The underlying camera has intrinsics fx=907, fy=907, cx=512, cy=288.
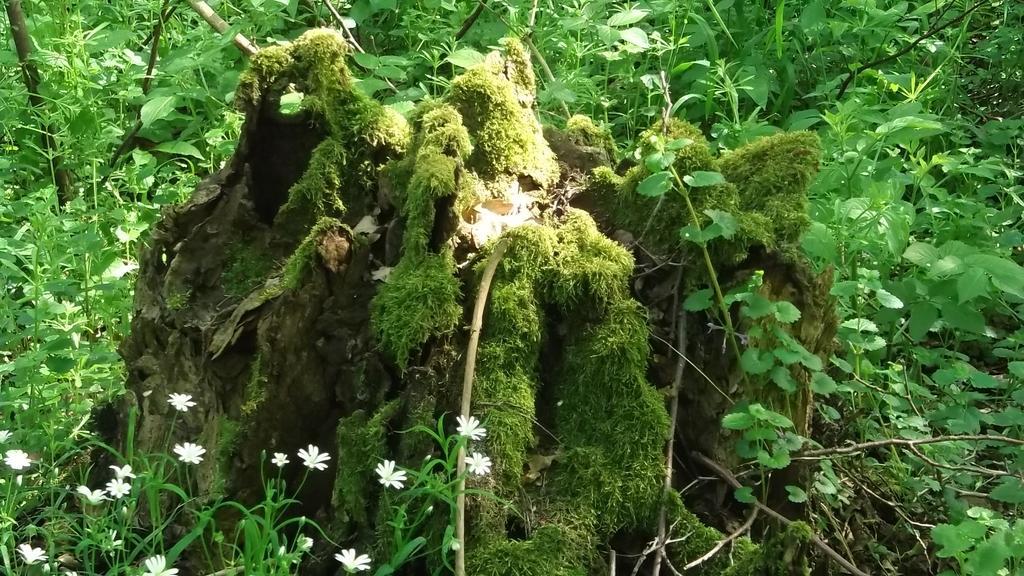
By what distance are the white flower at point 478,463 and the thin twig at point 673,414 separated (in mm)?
472

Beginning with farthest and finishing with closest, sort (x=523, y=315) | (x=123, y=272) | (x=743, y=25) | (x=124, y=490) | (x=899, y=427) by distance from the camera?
(x=743, y=25) < (x=123, y=272) < (x=899, y=427) < (x=523, y=315) < (x=124, y=490)

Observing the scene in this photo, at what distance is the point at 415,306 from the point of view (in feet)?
7.80

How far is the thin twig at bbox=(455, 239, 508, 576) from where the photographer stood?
6.95 feet

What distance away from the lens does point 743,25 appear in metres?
5.16

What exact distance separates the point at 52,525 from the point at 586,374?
5.30 feet

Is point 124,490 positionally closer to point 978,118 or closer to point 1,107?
point 1,107

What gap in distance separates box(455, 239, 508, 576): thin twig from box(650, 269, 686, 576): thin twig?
48 cm

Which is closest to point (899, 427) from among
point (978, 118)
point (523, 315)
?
point (523, 315)

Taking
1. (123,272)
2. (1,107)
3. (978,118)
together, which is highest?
(1,107)

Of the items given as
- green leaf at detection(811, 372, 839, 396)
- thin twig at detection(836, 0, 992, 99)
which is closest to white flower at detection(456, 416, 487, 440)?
green leaf at detection(811, 372, 839, 396)

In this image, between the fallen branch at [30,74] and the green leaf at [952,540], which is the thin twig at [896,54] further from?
the fallen branch at [30,74]

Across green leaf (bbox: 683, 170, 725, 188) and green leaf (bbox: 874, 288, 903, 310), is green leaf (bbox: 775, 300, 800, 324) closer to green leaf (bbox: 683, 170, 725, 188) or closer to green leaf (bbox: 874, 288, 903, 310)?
green leaf (bbox: 683, 170, 725, 188)

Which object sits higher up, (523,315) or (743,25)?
(523,315)

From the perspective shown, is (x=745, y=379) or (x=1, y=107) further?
(x=1, y=107)
